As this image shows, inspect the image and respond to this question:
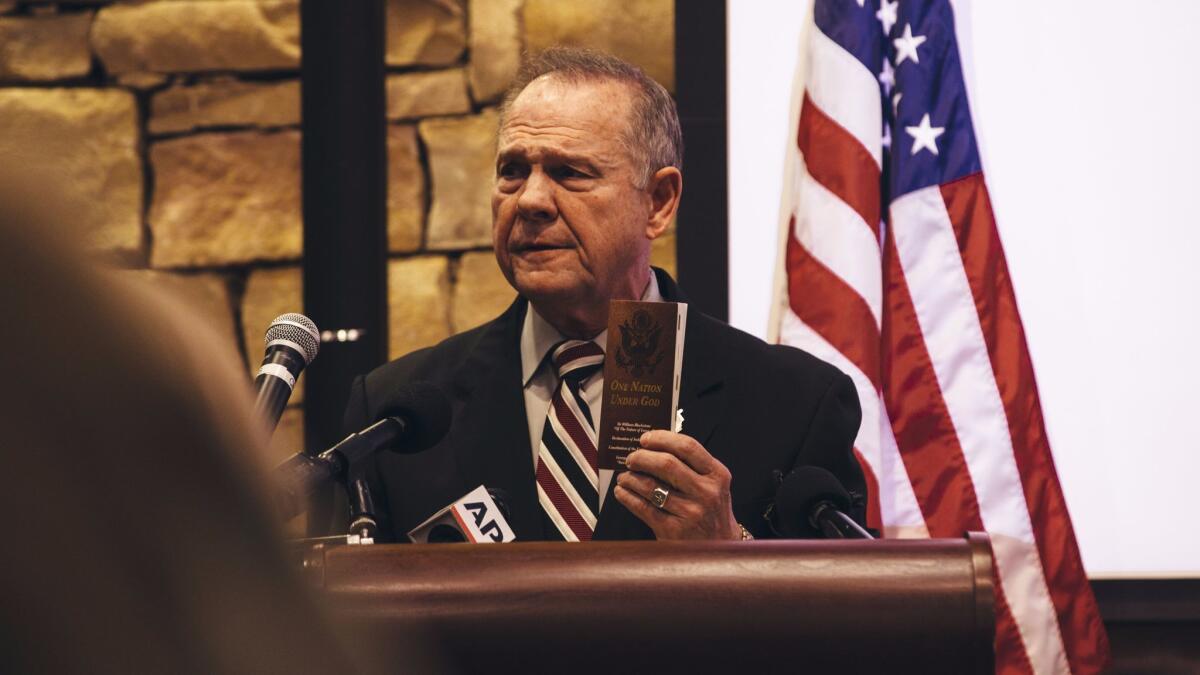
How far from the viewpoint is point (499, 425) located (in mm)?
2217

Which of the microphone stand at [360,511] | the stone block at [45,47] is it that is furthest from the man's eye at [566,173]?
the stone block at [45,47]

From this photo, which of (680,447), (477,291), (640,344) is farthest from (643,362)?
(477,291)

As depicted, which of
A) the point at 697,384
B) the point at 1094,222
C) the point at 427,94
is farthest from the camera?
the point at 427,94

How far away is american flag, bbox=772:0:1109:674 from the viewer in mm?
3000

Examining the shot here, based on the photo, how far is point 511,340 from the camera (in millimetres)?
2344

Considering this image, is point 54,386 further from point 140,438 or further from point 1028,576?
point 1028,576

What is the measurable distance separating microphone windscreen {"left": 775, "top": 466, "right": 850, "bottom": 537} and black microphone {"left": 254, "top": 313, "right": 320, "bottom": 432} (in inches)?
20.8

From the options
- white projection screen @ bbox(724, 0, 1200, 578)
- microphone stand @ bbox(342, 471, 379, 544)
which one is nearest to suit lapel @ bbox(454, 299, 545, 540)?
microphone stand @ bbox(342, 471, 379, 544)

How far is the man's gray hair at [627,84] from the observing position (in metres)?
2.27

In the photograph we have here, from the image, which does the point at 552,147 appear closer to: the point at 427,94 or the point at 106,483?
the point at 427,94

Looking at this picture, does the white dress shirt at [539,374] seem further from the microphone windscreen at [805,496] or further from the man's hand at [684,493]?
the microphone windscreen at [805,496]

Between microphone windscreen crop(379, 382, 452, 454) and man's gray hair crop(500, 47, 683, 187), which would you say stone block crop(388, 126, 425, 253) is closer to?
man's gray hair crop(500, 47, 683, 187)

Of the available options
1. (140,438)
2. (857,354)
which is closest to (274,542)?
(140,438)

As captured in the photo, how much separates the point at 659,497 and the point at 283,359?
1.98ft
